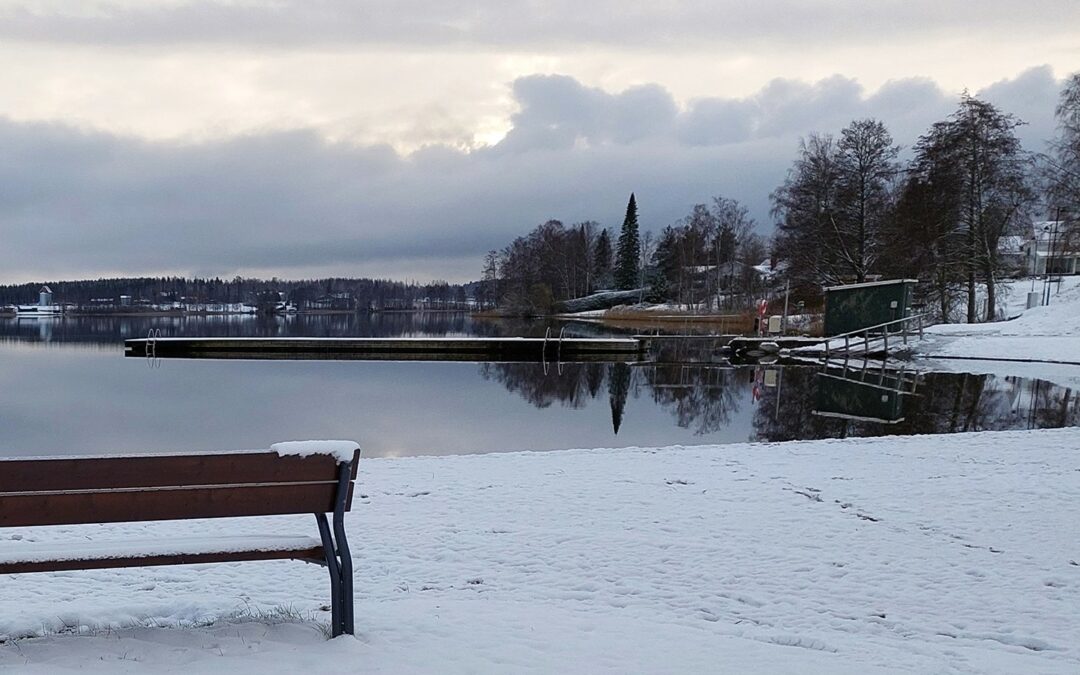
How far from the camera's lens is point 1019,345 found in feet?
94.4

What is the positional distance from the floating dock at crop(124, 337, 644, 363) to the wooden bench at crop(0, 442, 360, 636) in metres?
30.6

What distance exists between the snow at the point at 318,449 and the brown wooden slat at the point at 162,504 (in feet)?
0.50

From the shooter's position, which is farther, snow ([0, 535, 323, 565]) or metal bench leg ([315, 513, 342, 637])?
metal bench leg ([315, 513, 342, 637])

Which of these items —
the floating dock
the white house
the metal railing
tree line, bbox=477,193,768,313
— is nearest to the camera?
the metal railing

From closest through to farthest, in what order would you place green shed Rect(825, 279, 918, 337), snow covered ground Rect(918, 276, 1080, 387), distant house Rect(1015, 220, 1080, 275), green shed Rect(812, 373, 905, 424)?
green shed Rect(812, 373, 905, 424)
snow covered ground Rect(918, 276, 1080, 387)
green shed Rect(825, 279, 918, 337)
distant house Rect(1015, 220, 1080, 275)

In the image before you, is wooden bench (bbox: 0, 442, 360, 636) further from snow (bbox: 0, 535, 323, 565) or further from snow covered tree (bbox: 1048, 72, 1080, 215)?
snow covered tree (bbox: 1048, 72, 1080, 215)

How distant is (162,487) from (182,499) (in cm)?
10

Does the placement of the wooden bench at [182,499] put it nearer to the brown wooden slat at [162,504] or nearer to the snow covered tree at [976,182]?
the brown wooden slat at [162,504]

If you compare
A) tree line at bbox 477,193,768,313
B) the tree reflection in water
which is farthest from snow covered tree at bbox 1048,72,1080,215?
tree line at bbox 477,193,768,313

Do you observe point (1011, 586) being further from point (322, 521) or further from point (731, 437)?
point (731, 437)

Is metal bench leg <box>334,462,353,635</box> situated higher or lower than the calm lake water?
higher

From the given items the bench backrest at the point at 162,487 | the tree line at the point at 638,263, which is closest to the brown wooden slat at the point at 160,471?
the bench backrest at the point at 162,487

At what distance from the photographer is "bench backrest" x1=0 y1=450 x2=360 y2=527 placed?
317 centimetres

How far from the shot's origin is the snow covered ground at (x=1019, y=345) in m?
24.5
